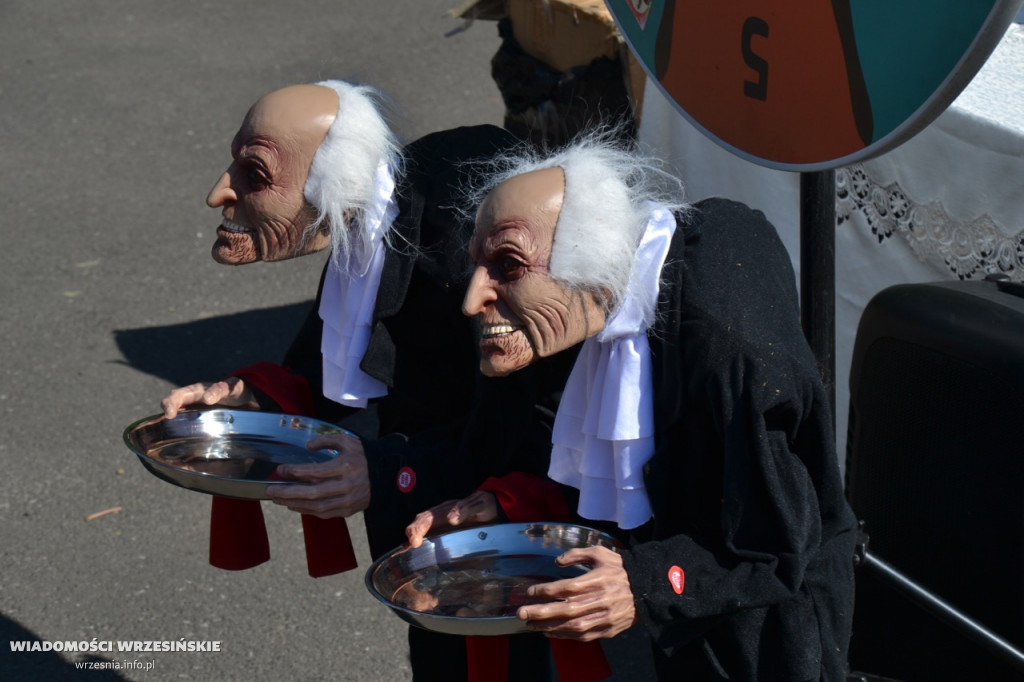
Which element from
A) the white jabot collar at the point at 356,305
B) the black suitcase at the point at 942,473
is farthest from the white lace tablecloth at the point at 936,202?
the white jabot collar at the point at 356,305

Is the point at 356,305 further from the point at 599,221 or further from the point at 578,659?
the point at 578,659

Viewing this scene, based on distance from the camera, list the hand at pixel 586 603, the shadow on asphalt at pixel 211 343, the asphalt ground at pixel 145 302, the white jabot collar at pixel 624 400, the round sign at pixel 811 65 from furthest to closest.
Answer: the shadow on asphalt at pixel 211 343 < the asphalt ground at pixel 145 302 < the white jabot collar at pixel 624 400 < the hand at pixel 586 603 < the round sign at pixel 811 65

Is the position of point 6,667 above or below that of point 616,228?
below

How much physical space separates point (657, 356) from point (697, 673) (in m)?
0.52

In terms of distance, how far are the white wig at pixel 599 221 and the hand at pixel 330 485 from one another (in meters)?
0.58

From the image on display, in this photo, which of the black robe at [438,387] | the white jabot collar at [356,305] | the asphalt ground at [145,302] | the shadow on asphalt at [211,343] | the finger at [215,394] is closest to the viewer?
the black robe at [438,387]

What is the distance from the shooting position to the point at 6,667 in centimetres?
309

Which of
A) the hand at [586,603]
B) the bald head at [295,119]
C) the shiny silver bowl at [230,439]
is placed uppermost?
the bald head at [295,119]

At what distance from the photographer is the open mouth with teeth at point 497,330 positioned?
5.82ft

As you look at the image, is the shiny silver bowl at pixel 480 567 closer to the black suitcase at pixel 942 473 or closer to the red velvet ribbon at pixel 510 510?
the red velvet ribbon at pixel 510 510

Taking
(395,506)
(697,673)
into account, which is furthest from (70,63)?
(697,673)

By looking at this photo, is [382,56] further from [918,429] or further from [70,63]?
[918,429]

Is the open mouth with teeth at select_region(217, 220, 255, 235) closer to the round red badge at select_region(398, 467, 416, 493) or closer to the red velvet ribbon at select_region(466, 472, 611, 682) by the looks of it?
the round red badge at select_region(398, 467, 416, 493)

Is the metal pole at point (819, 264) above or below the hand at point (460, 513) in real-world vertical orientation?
above
